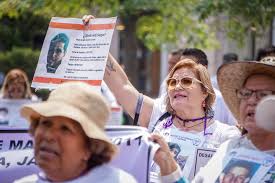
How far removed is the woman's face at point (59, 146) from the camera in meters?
3.05

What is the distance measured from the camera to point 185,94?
4.72 metres

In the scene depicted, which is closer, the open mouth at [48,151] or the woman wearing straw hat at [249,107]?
the open mouth at [48,151]

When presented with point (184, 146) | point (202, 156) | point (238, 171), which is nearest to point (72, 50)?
point (184, 146)

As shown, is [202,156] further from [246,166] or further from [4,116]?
[4,116]

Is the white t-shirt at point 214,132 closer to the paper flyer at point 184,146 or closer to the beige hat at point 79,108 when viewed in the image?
the paper flyer at point 184,146

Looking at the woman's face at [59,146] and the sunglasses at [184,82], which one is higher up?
the sunglasses at [184,82]

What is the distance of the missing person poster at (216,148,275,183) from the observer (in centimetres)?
339

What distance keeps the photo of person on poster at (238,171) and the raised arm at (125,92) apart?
155 centimetres

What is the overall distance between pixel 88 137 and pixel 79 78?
166 cm

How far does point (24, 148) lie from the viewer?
3877mm

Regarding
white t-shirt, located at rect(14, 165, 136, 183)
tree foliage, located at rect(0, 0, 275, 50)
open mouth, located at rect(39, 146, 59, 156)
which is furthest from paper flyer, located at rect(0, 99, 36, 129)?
open mouth, located at rect(39, 146, 59, 156)

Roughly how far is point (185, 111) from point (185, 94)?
0.35 feet

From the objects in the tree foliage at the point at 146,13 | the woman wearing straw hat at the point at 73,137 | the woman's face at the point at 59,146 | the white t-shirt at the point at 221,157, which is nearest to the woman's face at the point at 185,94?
the white t-shirt at the point at 221,157

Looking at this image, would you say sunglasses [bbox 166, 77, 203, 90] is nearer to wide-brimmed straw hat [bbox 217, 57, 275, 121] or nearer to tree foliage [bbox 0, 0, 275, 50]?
wide-brimmed straw hat [bbox 217, 57, 275, 121]
